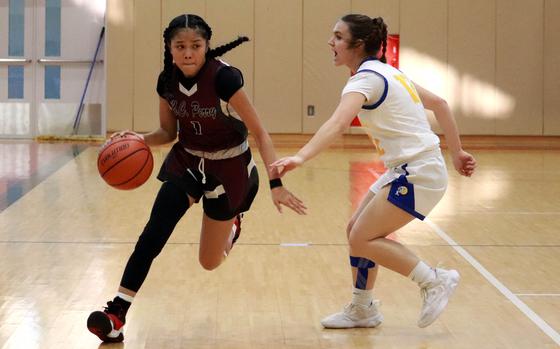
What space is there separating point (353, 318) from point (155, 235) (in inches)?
37.7

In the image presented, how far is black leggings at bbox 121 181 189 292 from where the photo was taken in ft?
12.4

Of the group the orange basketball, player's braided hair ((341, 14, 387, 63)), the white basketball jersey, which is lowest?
the orange basketball

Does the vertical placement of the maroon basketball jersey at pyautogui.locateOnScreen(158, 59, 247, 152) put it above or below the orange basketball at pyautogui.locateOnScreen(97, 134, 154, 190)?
above

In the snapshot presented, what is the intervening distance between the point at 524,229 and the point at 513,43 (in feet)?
27.5

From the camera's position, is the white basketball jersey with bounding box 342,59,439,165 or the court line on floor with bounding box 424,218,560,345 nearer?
the white basketball jersey with bounding box 342,59,439,165

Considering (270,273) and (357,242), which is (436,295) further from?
(270,273)

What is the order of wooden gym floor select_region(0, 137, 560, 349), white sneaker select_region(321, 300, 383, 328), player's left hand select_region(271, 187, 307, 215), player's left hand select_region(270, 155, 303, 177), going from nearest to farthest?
player's left hand select_region(270, 155, 303, 177)
player's left hand select_region(271, 187, 307, 215)
wooden gym floor select_region(0, 137, 560, 349)
white sneaker select_region(321, 300, 383, 328)

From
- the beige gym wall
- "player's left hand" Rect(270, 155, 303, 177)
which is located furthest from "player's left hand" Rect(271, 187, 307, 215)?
the beige gym wall

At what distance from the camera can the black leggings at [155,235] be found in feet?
12.4

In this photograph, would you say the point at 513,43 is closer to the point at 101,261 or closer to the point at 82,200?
the point at 82,200

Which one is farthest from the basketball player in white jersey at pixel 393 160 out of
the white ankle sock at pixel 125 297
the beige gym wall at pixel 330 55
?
the beige gym wall at pixel 330 55

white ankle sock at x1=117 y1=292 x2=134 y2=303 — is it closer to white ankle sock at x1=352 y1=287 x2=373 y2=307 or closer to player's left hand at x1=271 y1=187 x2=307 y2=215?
player's left hand at x1=271 y1=187 x2=307 y2=215

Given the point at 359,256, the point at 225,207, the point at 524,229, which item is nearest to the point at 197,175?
the point at 225,207

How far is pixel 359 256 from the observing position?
12.7 feet
